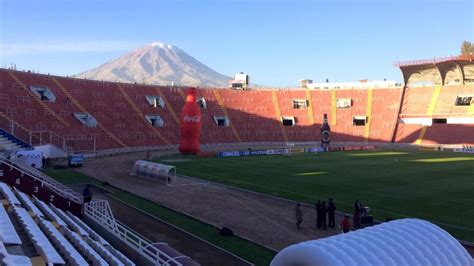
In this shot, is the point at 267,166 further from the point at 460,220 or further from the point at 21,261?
A: the point at 21,261

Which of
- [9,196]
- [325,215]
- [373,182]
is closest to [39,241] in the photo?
[9,196]

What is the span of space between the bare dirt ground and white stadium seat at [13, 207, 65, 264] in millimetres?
9476

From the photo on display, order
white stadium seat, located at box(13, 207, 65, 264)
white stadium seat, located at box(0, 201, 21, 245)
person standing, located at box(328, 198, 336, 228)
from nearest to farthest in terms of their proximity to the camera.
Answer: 1. white stadium seat, located at box(13, 207, 65, 264)
2. white stadium seat, located at box(0, 201, 21, 245)
3. person standing, located at box(328, 198, 336, 228)

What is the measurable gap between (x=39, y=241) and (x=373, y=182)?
91.8ft

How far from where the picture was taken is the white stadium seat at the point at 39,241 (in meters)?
9.97

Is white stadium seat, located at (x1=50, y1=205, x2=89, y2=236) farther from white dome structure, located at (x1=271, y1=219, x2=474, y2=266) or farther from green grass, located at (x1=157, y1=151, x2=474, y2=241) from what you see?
green grass, located at (x1=157, y1=151, x2=474, y2=241)

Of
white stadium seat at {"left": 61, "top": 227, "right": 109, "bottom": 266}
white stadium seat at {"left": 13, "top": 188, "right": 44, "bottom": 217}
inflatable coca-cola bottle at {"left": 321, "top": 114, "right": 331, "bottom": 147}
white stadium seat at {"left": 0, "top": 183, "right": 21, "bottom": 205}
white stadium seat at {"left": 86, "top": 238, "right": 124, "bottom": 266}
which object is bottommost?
white stadium seat at {"left": 86, "top": 238, "right": 124, "bottom": 266}

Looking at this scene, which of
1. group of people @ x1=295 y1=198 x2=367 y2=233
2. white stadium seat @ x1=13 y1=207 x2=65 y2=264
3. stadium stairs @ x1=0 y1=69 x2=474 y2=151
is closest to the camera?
white stadium seat @ x1=13 y1=207 x2=65 y2=264

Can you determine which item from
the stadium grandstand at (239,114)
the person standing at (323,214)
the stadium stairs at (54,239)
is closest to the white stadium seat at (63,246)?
the stadium stairs at (54,239)

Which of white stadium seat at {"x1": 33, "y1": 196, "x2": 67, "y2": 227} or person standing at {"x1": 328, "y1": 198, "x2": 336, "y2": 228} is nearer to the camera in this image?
white stadium seat at {"x1": 33, "y1": 196, "x2": 67, "y2": 227}

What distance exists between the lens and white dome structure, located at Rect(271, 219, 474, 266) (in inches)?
341

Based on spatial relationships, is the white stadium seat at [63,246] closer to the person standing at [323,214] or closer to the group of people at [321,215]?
the group of people at [321,215]

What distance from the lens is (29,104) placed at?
61.3 metres

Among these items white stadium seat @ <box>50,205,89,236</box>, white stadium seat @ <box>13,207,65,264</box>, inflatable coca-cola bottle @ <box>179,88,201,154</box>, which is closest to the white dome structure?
white stadium seat @ <box>13,207,65,264</box>
